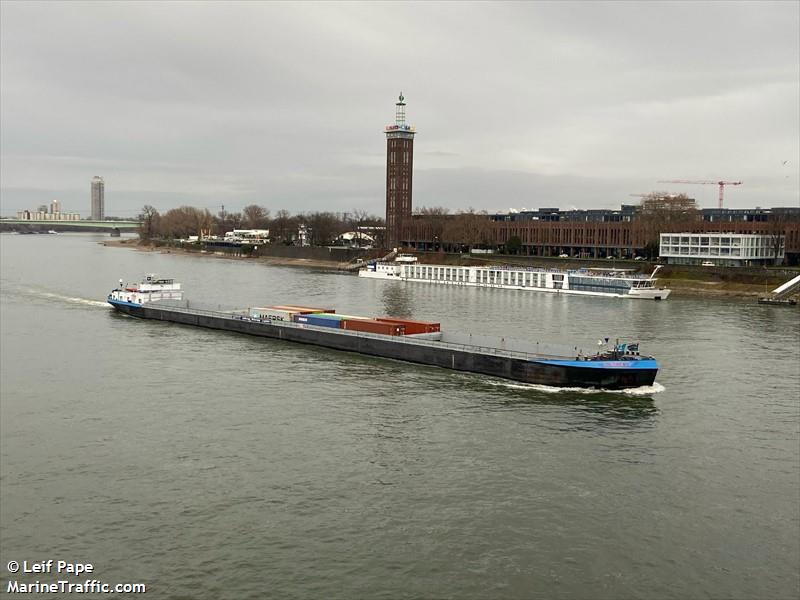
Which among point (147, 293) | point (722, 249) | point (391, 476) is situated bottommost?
point (391, 476)

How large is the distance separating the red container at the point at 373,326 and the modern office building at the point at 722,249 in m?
84.5

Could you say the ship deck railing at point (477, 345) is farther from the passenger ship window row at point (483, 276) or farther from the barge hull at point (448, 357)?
the passenger ship window row at point (483, 276)

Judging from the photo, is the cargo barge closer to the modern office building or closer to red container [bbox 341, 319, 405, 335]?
red container [bbox 341, 319, 405, 335]

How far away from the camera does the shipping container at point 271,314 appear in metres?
67.4

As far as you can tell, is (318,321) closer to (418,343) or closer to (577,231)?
(418,343)

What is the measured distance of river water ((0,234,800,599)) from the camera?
22.7m

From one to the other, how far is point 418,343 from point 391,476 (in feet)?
81.6

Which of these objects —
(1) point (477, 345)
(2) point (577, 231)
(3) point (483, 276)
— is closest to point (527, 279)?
(3) point (483, 276)

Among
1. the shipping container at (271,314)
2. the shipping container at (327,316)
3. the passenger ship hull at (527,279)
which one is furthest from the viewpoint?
the passenger ship hull at (527,279)

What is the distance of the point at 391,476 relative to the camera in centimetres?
3005

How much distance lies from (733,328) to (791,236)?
235 feet

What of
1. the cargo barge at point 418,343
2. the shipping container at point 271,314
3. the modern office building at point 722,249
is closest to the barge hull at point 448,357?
the cargo barge at point 418,343

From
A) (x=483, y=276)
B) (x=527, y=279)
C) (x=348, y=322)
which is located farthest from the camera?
(x=483, y=276)

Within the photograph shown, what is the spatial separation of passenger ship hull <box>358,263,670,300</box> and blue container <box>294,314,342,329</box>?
55736mm
